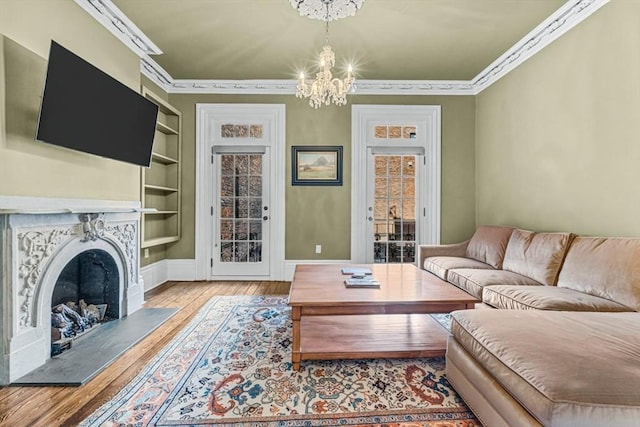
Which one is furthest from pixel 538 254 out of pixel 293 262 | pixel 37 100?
pixel 37 100

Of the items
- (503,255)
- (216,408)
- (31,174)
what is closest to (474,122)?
(503,255)

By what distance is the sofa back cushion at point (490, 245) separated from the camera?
325 cm

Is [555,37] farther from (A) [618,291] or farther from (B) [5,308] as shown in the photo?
(B) [5,308]

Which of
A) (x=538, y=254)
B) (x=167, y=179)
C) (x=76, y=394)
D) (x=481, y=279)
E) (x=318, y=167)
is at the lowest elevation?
(x=76, y=394)

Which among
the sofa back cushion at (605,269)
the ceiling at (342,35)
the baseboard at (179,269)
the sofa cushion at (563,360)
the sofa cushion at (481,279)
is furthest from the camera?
the baseboard at (179,269)

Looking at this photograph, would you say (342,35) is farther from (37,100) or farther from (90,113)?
(37,100)

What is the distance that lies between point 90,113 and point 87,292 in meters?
1.62

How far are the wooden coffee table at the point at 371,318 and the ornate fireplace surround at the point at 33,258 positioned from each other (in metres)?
1.66

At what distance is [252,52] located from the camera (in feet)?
11.5

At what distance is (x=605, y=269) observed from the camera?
209 centimetres

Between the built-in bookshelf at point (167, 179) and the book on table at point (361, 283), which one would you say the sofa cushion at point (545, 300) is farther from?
the built-in bookshelf at point (167, 179)

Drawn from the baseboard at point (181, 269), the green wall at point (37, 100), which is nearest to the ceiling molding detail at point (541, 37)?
the green wall at point (37, 100)

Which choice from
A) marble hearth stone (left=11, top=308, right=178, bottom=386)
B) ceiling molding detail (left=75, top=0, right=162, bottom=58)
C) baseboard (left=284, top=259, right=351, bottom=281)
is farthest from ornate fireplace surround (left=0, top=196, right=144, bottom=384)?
baseboard (left=284, top=259, right=351, bottom=281)

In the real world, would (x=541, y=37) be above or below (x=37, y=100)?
above
